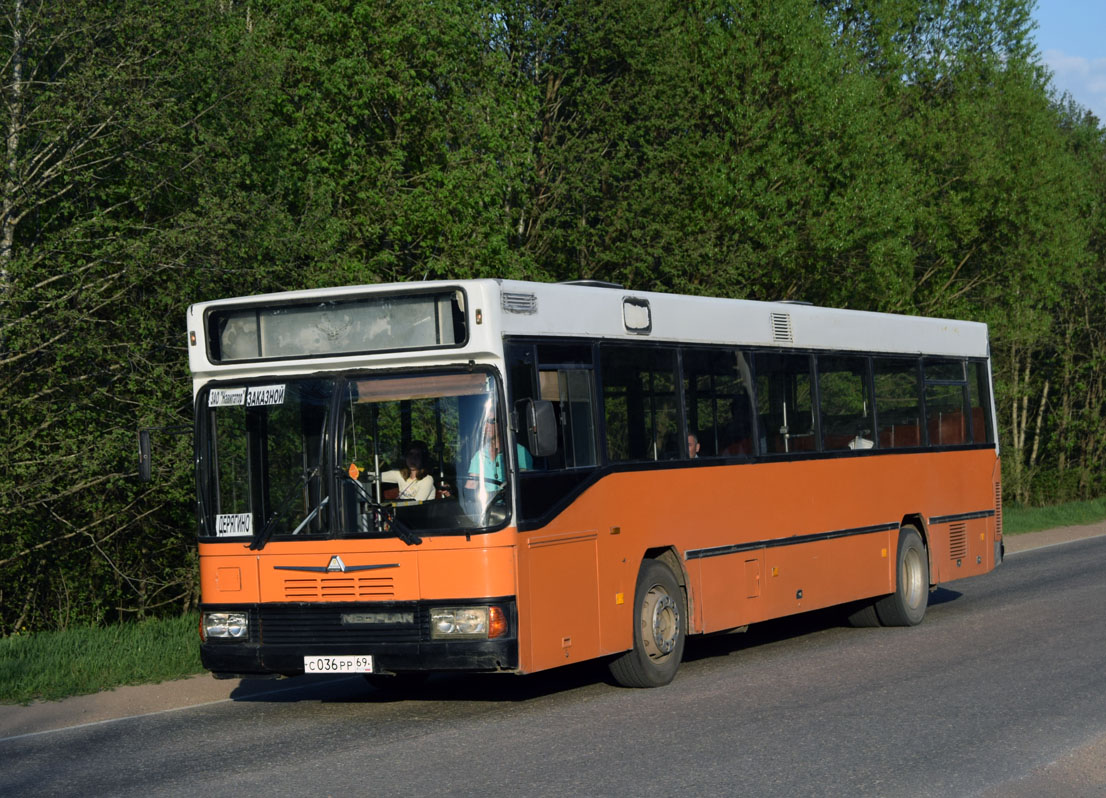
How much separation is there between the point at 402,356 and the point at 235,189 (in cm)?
968

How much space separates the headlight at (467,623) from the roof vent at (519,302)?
6.57 ft

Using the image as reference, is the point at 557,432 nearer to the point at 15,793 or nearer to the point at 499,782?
the point at 499,782

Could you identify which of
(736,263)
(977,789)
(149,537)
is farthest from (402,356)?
(736,263)

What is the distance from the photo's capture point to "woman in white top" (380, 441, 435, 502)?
10219mm

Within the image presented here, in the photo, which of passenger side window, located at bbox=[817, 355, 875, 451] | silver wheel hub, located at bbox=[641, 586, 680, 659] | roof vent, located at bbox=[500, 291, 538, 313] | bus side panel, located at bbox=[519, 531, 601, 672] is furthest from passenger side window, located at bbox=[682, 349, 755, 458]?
roof vent, located at bbox=[500, 291, 538, 313]

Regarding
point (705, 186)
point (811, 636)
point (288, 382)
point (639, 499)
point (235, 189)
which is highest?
point (705, 186)

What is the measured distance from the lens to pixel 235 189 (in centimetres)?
1933

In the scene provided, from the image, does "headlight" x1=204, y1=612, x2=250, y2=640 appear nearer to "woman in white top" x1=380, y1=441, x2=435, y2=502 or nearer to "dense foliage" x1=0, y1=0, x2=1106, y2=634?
"woman in white top" x1=380, y1=441, x2=435, y2=502

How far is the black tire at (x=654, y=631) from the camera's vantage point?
11.6 metres

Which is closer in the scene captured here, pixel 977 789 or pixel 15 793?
pixel 977 789

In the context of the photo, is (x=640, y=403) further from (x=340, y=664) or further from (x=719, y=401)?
(x=340, y=664)

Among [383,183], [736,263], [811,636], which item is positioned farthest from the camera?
[736,263]

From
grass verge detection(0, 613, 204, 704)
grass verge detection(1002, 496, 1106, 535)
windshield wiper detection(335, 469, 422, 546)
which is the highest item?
windshield wiper detection(335, 469, 422, 546)

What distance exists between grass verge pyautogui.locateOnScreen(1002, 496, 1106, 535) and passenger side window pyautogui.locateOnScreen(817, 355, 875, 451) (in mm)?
18270
